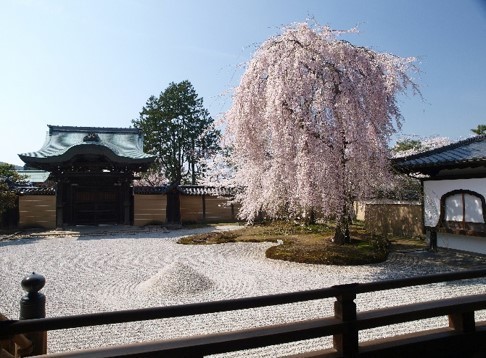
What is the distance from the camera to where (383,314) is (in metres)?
3.01

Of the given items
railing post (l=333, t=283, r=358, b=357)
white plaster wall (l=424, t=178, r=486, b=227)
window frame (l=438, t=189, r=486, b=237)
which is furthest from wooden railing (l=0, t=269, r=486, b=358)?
white plaster wall (l=424, t=178, r=486, b=227)

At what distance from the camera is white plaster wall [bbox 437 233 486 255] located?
34.1 feet

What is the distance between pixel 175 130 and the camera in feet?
113

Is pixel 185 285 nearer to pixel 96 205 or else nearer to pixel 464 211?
pixel 464 211

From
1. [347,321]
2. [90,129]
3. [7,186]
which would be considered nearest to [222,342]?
[347,321]

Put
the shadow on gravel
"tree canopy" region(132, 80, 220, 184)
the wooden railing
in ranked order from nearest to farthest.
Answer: the wooden railing < the shadow on gravel < "tree canopy" region(132, 80, 220, 184)

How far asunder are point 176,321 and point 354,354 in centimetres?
337

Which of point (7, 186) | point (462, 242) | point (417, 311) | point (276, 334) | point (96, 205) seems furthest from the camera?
point (96, 205)

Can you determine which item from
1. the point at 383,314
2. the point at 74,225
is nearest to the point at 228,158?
the point at 383,314

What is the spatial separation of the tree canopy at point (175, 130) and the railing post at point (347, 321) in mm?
31154

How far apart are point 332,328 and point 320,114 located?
26.4ft

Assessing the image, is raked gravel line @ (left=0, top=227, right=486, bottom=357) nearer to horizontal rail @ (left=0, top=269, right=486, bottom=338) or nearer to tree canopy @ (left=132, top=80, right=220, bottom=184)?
horizontal rail @ (left=0, top=269, right=486, bottom=338)

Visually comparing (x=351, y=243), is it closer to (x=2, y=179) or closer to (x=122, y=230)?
(x=122, y=230)

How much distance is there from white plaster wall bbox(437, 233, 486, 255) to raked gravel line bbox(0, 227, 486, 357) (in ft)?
6.88
